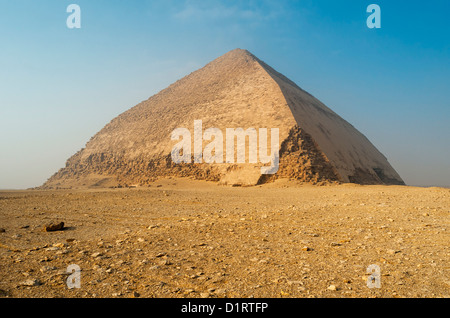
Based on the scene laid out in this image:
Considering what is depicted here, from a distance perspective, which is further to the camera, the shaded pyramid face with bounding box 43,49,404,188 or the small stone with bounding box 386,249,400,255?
the shaded pyramid face with bounding box 43,49,404,188

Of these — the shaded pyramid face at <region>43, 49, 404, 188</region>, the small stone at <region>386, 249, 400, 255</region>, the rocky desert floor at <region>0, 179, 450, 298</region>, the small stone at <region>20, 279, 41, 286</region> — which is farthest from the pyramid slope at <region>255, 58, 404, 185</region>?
the small stone at <region>20, 279, 41, 286</region>

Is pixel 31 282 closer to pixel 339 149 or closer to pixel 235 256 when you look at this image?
pixel 235 256

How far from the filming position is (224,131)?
26078 millimetres

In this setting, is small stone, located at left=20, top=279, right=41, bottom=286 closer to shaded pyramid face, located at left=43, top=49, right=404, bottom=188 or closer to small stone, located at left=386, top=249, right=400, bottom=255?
small stone, located at left=386, top=249, right=400, bottom=255

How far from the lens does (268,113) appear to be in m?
26.1

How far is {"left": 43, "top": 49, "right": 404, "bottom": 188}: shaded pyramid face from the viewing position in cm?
2238

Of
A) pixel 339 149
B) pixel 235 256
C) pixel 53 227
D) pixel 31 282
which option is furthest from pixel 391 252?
pixel 339 149

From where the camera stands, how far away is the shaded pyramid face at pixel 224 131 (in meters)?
22.4

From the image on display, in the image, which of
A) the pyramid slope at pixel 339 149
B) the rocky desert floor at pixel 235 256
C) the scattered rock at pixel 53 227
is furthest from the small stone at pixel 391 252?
the pyramid slope at pixel 339 149

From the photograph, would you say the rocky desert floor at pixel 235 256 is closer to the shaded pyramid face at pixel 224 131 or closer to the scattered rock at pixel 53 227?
the scattered rock at pixel 53 227

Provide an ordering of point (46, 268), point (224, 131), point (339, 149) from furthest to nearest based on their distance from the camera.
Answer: point (339, 149) → point (224, 131) → point (46, 268)

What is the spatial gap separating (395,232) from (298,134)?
18.2 metres
